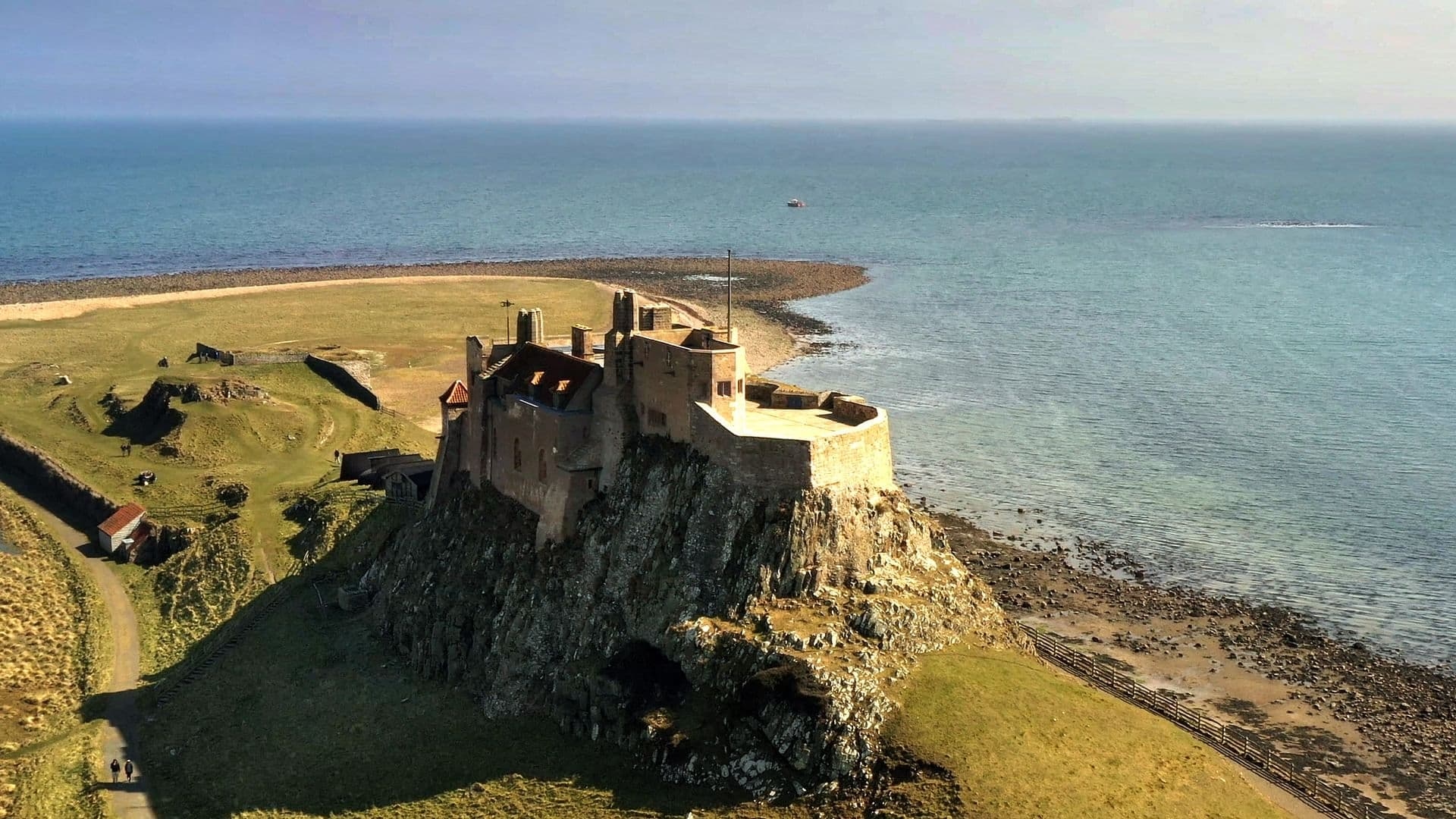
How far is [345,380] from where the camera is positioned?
334ft

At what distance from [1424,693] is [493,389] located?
141 feet

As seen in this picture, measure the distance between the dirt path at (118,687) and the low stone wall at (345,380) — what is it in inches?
947

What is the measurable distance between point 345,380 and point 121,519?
1144 inches

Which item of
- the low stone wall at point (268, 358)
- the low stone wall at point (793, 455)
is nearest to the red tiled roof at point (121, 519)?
the low stone wall at point (268, 358)

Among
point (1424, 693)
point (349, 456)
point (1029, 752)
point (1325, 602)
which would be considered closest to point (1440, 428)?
point (1325, 602)

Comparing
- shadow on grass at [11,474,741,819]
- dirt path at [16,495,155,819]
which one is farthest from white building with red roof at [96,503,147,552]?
shadow on grass at [11,474,741,819]

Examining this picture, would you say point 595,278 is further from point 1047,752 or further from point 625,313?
point 1047,752

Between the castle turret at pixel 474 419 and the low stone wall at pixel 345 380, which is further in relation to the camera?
the low stone wall at pixel 345 380

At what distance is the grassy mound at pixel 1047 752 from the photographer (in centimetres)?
4100

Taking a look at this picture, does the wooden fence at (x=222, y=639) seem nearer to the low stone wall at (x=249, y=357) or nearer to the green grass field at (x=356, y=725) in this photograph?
the green grass field at (x=356, y=725)

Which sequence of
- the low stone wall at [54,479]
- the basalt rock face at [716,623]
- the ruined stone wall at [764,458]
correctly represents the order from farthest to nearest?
1. the low stone wall at [54,479]
2. the ruined stone wall at [764,458]
3. the basalt rock face at [716,623]

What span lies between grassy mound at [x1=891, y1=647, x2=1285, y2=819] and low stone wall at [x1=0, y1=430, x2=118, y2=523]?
2054 inches

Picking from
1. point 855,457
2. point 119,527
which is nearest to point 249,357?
point 119,527

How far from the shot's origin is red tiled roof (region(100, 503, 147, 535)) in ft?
241
